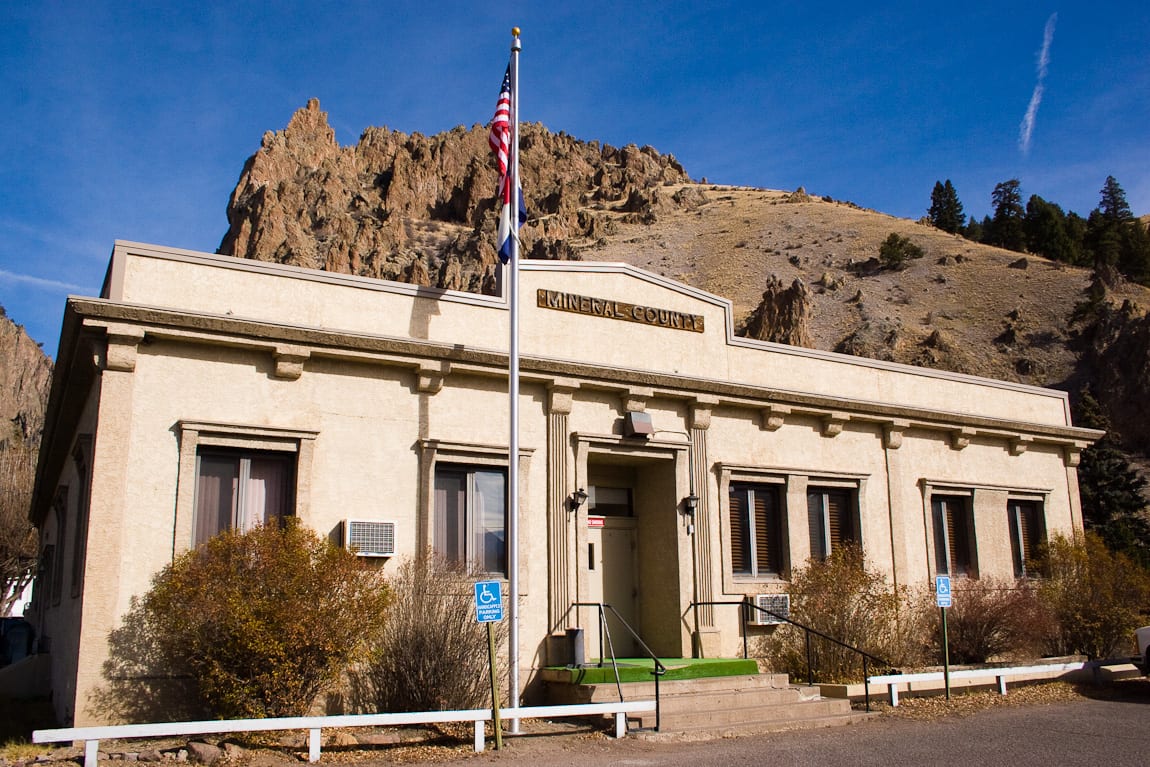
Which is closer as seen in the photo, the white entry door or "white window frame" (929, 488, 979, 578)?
the white entry door

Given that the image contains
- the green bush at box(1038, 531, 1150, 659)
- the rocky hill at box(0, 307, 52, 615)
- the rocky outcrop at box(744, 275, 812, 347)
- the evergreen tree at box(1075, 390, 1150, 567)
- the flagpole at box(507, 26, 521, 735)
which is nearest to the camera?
the flagpole at box(507, 26, 521, 735)

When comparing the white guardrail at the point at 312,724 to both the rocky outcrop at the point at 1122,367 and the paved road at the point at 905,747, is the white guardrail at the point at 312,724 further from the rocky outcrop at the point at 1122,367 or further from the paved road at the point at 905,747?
the rocky outcrop at the point at 1122,367

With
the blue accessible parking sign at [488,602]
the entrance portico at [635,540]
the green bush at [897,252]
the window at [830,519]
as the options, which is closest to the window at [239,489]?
the blue accessible parking sign at [488,602]

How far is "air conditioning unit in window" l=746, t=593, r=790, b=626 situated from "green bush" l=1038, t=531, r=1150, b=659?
5.73 m

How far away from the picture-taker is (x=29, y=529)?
4116 centimetres

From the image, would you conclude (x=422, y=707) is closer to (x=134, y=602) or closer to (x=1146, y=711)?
(x=134, y=602)

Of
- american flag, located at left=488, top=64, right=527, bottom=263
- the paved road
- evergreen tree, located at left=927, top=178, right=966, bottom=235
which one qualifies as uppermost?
evergreen tree, located at left=927, top=178, right=966, bottom=235

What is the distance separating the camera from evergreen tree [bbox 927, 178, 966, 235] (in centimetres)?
10350

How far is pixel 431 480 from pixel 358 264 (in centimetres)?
7738

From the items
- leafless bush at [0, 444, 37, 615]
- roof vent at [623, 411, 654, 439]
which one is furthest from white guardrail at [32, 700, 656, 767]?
leafless bush at [0, 444, 37, 615]

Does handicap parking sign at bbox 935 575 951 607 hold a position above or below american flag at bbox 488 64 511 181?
below

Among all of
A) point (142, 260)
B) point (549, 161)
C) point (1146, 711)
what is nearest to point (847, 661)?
point (1146, 711)

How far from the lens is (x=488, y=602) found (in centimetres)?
1084

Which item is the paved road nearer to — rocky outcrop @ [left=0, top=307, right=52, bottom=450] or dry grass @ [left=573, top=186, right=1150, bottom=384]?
dry grass @ [left=573, top=186, right=1150, bottom=384]
